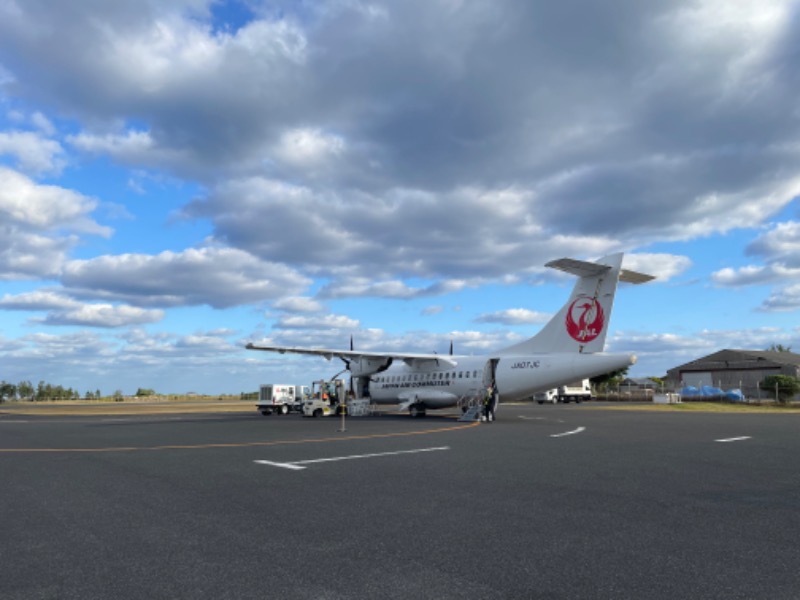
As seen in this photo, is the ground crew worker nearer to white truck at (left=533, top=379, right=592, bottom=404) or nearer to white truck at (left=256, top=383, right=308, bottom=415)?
white truck at (left=256, top=383, right=308, bottom=415)

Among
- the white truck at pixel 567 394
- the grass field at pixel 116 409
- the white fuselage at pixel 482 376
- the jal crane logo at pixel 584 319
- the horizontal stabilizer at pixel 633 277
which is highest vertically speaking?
the horizontal stabilizer at pixel 633 277

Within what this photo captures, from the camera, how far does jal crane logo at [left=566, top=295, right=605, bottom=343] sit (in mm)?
26969

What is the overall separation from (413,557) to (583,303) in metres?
23.4

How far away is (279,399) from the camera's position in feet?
158

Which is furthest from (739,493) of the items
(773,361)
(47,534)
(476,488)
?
(773,361)

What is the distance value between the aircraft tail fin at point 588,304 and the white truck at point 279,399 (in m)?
25.9

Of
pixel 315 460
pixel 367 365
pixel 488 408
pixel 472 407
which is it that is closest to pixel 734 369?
pixel 367 365

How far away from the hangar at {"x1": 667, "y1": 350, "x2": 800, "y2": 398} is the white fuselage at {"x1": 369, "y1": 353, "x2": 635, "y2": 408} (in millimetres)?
48303

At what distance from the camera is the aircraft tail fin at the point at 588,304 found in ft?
87.0

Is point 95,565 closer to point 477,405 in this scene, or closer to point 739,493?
point 739,493

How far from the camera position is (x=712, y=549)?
245 inches

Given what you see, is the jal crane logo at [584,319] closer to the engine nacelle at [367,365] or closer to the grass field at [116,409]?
the engine nacelle at [367,365]

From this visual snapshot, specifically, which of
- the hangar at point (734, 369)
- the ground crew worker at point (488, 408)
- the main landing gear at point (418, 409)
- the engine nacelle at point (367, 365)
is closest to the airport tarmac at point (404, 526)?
the ground crew worker at point (488, 408)

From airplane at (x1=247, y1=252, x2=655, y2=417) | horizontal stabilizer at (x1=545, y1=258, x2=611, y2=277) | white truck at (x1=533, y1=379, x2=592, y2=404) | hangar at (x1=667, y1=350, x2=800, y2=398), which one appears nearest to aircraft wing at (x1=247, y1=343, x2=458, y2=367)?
airplane at (x1=247, y1=252, x2=655, y2=417)
